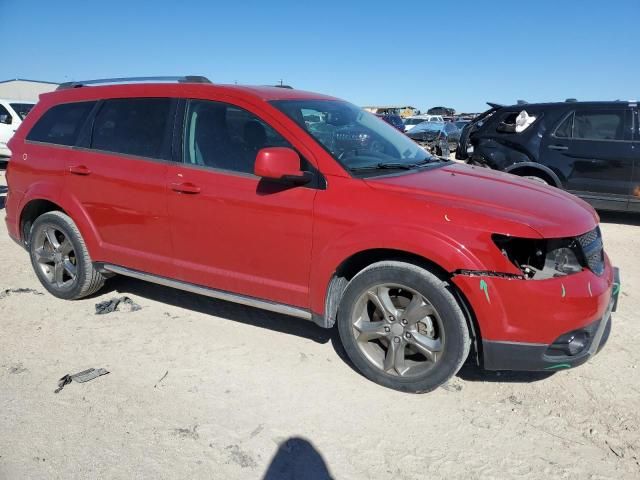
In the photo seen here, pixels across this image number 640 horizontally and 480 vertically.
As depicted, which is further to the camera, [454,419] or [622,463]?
[454,419]

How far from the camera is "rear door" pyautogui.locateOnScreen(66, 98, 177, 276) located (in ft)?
12.3

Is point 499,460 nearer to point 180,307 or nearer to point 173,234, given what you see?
point 173,234

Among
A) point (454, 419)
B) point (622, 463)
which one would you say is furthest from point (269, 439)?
point (622, 463)

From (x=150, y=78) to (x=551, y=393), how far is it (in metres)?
3.67

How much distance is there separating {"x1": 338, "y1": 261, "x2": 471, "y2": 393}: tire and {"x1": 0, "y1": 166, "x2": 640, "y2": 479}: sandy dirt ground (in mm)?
155

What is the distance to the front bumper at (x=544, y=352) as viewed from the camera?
278 cm

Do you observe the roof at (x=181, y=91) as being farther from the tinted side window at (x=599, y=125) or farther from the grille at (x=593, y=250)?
the tinted side window at (x=599, y=125)

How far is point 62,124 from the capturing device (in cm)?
437

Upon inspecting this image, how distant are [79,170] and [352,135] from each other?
7.17 feet

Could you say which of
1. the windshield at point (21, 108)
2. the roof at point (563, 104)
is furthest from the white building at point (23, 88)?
the roof at point (563, 104)

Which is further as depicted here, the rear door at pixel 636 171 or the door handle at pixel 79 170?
the rear door at pixel 636 171

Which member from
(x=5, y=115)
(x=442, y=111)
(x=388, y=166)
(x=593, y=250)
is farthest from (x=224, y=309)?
(x=442, y=111)

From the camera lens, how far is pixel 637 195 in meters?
7.03

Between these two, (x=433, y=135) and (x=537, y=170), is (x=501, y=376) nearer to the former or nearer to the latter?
(x=537, y=170)
